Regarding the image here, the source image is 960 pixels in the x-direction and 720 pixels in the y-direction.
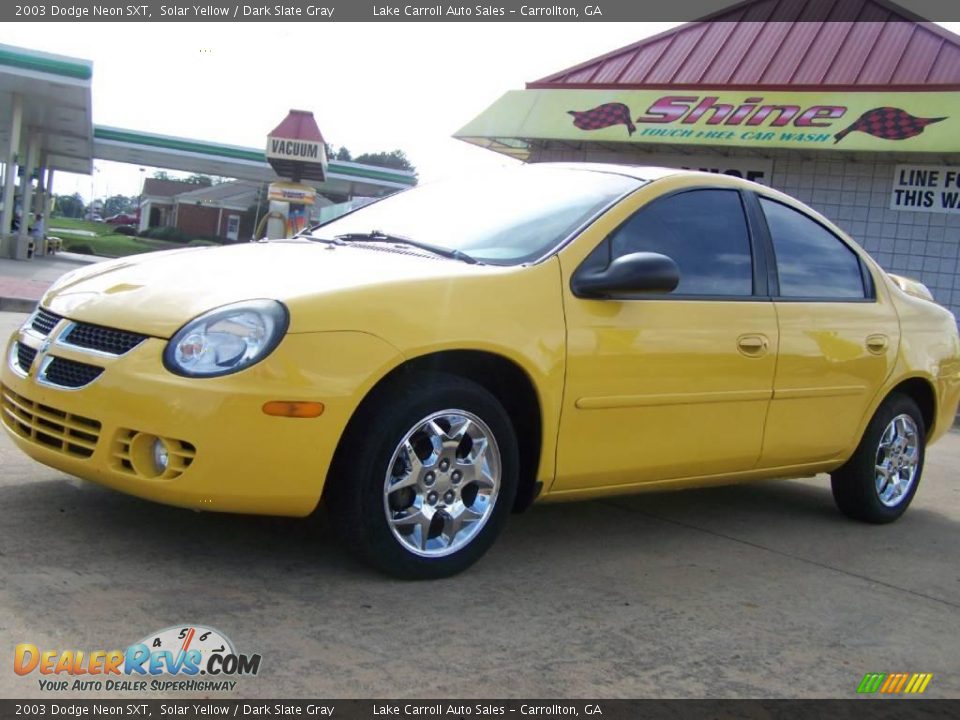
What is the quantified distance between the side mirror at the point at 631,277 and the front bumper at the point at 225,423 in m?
0.91

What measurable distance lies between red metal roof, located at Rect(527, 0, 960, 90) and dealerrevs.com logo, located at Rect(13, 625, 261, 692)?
525 inches

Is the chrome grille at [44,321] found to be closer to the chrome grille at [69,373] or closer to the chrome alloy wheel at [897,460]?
the chrome grille at [69,373]

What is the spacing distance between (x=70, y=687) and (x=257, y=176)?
147 feet

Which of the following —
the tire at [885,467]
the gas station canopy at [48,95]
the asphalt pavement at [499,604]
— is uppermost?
the gas station canopy at [48,95]

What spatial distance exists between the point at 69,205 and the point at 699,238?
437 ft

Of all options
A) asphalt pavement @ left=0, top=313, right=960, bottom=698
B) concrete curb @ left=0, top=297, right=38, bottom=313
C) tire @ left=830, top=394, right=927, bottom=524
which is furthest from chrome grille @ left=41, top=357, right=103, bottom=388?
concrete curb @ left=0, top=297, right=38, bottom=313

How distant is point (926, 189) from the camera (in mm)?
14438

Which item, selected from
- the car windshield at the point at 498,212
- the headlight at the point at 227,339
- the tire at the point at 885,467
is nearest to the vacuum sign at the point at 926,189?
the tire at the point at 885,467

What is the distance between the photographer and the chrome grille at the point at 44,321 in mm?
3904

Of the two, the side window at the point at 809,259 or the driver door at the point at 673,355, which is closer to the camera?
the driver door at the point at 673,355

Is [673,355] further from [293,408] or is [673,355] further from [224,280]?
[224,280]

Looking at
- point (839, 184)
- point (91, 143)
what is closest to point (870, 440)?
point (839, 184)

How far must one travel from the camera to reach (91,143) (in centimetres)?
3656

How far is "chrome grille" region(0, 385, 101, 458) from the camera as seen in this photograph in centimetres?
356
